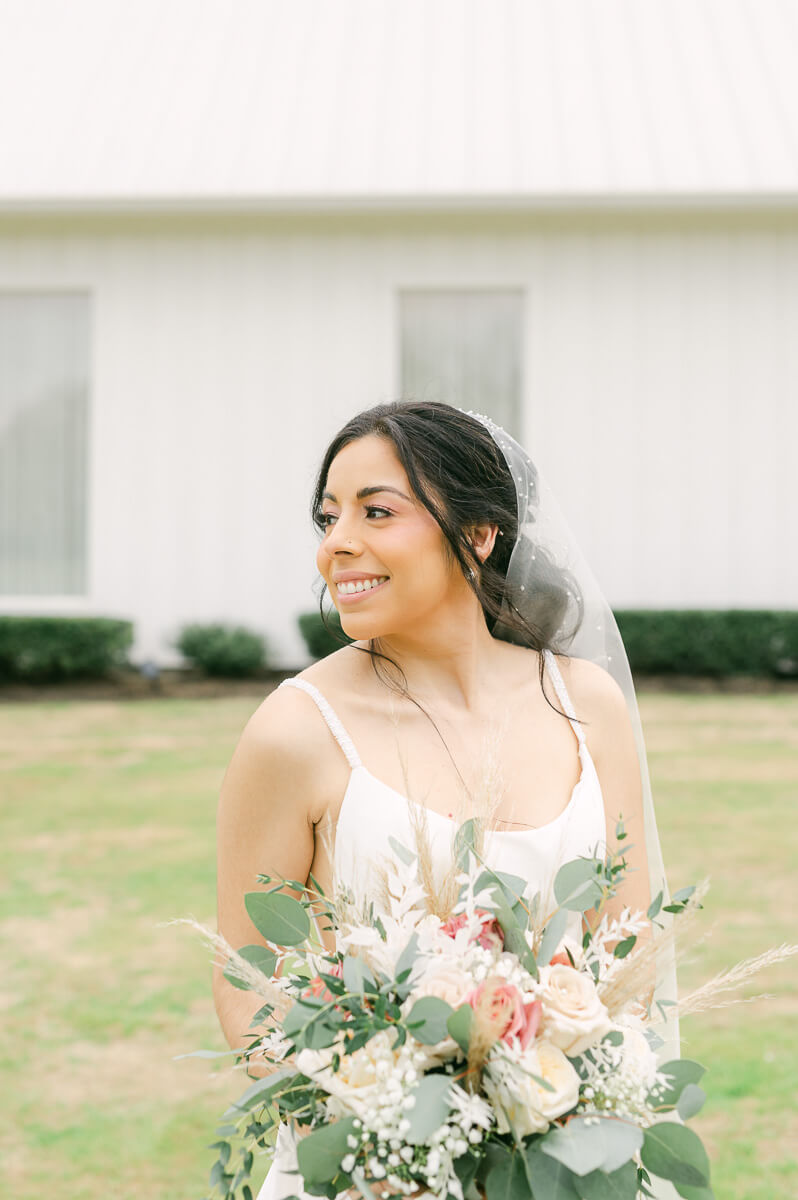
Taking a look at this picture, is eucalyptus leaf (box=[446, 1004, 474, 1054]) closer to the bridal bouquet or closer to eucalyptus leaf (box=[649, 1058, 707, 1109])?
the bridal bouquet

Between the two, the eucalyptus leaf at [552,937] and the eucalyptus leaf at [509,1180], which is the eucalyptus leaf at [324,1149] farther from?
the eucalyptus leaf at [552,937]

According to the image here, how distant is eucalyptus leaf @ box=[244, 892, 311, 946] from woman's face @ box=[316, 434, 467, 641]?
64 cm

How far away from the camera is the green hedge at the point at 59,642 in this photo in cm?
1279

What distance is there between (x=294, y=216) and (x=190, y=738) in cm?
651

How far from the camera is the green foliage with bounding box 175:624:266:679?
13078 mm

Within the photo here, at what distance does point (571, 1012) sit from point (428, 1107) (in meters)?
0.24

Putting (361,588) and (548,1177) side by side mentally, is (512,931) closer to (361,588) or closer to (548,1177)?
(548,1177)

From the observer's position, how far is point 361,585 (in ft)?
7.60

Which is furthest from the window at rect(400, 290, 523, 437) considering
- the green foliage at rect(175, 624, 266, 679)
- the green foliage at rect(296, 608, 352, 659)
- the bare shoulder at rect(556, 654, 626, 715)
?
the bare shoulder at rect(556, 654, 626, 715)

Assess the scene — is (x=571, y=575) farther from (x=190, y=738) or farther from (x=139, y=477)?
(x=139, y=477)

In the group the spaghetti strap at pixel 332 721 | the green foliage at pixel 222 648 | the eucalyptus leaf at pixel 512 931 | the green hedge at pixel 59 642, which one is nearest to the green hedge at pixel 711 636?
the green foliage at pixel 222 648

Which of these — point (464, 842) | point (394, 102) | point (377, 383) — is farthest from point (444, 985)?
point (394, 102)

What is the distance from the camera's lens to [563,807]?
2350 millimetres

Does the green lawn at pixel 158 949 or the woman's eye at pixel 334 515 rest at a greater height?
the woman's eye at pixel 334 515
